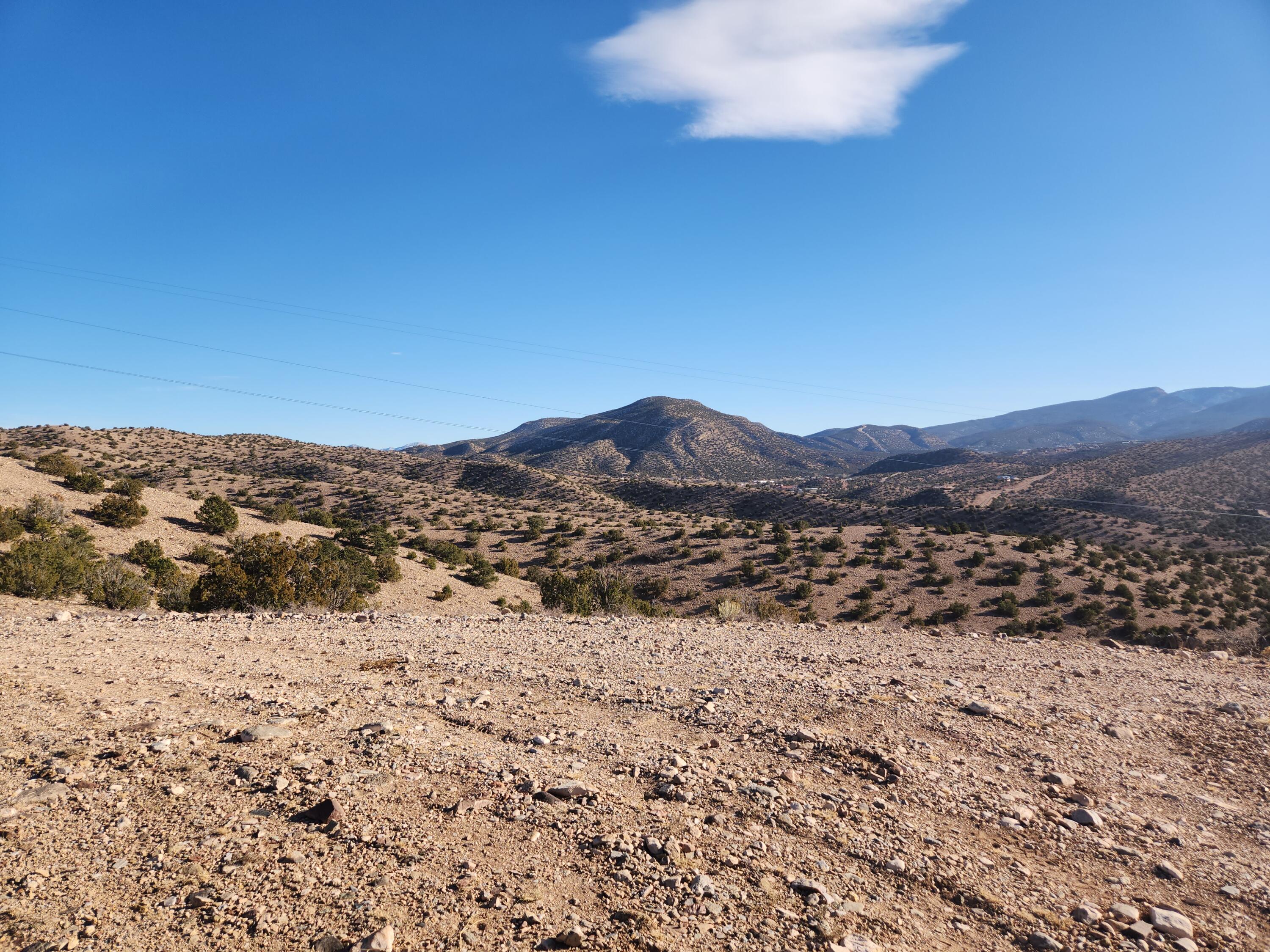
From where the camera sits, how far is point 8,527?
689 inches

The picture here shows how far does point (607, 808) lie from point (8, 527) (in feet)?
71.0

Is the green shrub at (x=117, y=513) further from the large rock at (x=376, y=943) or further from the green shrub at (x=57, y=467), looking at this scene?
the large rock at (x=376, y=943)

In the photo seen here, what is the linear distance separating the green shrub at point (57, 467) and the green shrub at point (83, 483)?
13.6 inches

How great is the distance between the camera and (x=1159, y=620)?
2930cm

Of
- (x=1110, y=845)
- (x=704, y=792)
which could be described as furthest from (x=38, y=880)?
(x=1110, y=845)

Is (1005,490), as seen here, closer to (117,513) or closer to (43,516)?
(117,513)

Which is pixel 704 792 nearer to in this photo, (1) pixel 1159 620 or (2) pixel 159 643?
(2) pixel 159 643

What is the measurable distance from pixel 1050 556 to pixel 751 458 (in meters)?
83.3

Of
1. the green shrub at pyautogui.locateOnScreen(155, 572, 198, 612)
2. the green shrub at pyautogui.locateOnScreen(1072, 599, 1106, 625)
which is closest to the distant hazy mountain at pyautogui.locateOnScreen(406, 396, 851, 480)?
Answer: the green shrub at pyautogui.locateOnScreen(1072, 599, 1106, 625)

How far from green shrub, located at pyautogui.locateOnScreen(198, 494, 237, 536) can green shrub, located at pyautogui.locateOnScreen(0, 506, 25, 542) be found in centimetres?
673

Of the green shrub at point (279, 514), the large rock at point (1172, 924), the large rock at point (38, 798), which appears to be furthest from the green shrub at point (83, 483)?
the large rock at point (1172, 924)

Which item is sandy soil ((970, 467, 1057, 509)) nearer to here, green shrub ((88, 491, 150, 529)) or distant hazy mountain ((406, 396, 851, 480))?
distant hazy mountain ((406, 396, 851, 480))

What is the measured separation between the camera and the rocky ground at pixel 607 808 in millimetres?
3598

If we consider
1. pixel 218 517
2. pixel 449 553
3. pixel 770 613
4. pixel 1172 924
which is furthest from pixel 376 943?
pixel 449 553
